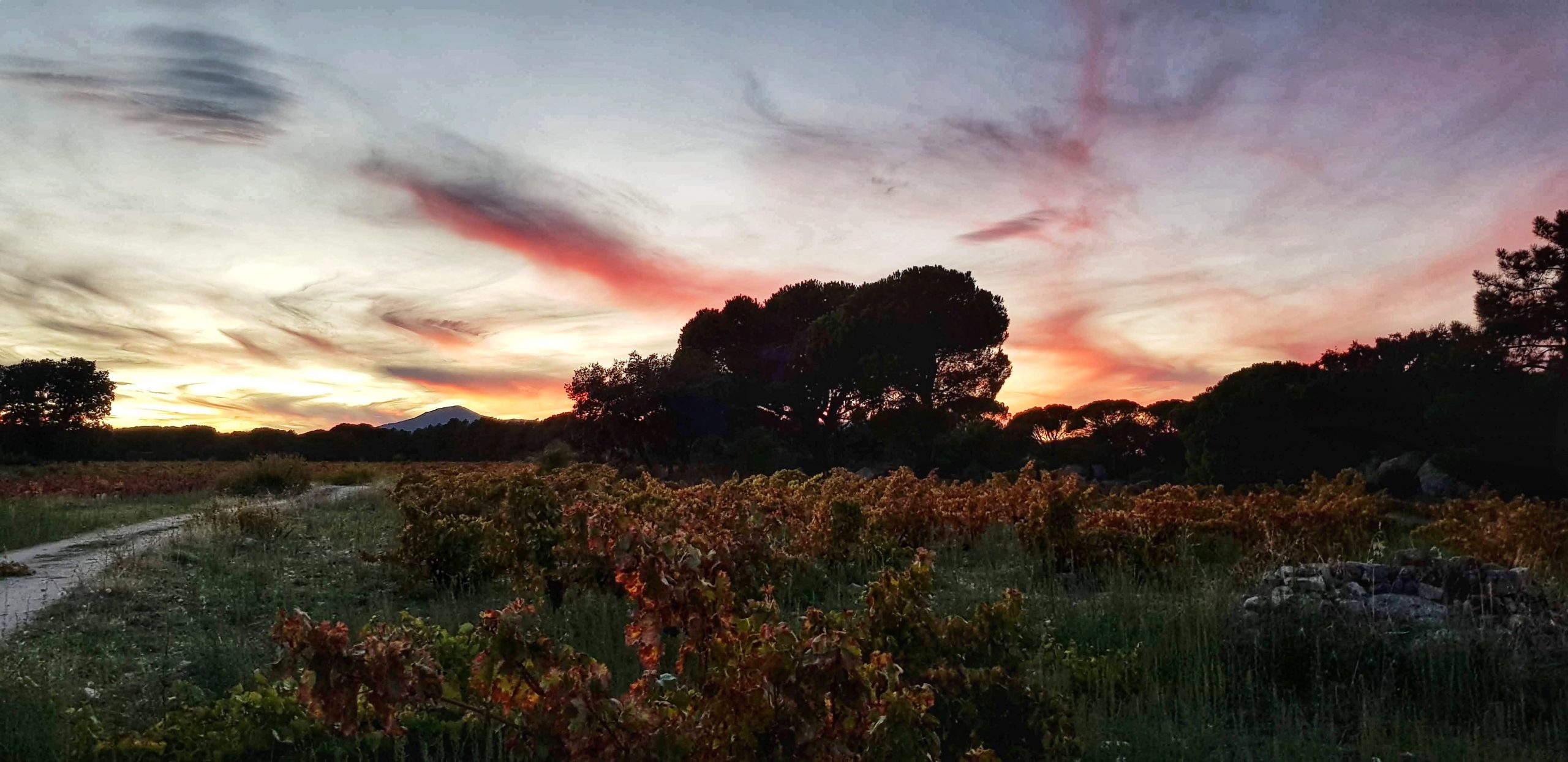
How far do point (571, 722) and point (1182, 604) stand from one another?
4464mm

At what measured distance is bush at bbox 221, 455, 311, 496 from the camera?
803 inches

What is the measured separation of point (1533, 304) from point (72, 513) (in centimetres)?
2742

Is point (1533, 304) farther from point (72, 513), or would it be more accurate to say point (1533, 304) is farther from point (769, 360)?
point (72, 513)

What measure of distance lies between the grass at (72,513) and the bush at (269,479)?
31.6 inches

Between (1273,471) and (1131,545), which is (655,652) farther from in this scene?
(1273,471)

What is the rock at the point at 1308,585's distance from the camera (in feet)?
18.2

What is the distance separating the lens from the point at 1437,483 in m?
16.5

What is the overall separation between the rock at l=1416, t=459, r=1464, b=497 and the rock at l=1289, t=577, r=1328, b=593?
42.7 feet

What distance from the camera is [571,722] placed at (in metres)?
2.32

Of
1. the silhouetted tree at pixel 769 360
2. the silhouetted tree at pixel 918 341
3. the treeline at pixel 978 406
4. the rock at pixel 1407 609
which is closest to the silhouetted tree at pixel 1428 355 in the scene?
the treeline at pixel 978 406

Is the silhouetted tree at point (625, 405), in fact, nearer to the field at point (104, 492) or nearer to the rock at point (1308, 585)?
the field at point (104, 492)

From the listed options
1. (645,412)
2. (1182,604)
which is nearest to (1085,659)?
(1182,604)

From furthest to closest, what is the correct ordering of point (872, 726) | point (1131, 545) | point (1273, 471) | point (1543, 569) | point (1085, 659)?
point (1273, 471), point (1131, 545), point (1543, 569), point (1085, 659), point (872, 726)

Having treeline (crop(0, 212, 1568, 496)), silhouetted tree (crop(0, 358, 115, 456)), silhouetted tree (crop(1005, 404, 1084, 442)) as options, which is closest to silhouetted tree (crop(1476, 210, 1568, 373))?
treeline (crop(0, 212, 1568, 496))
